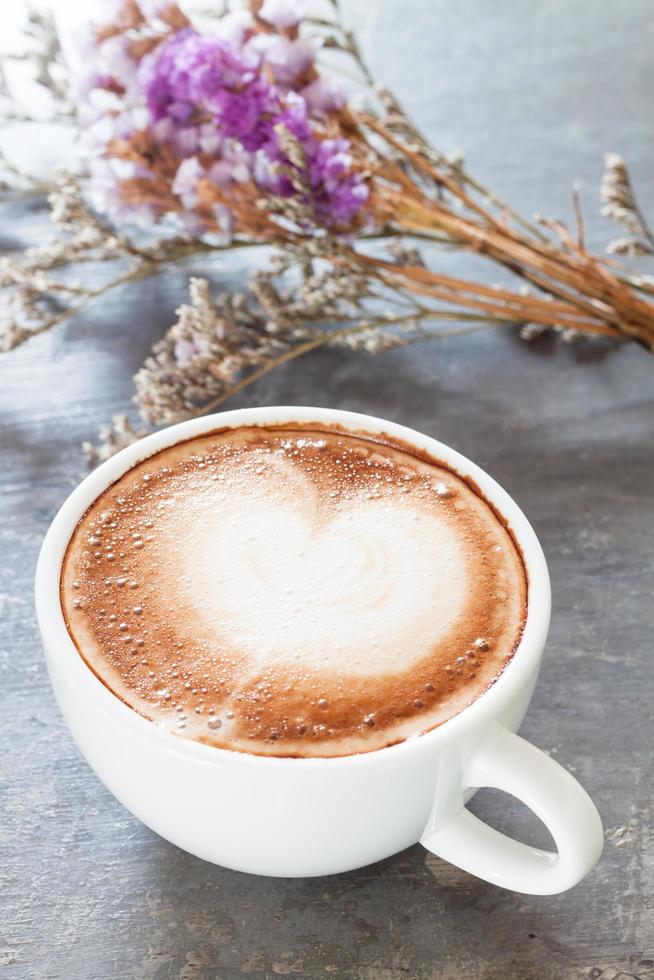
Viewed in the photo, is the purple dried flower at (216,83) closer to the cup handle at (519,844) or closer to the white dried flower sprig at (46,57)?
the white dried flower sprig at (46,57)

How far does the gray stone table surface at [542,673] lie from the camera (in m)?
0.81

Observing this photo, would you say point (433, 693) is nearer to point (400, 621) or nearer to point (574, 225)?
point (400, 621)

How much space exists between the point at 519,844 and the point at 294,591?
245 millimetres

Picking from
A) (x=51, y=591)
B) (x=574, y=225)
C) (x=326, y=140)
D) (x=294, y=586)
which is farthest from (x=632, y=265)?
(x=51, y=591)

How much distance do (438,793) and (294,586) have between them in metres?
0.19

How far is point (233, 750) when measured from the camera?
2.34ft

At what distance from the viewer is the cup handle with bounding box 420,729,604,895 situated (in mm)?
704

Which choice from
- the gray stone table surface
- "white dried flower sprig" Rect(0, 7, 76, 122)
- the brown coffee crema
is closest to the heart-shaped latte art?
the brown coffee crema

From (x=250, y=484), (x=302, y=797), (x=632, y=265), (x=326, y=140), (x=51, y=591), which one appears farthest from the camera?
(x=632, y=265)

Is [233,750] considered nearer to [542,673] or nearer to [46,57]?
[542,673]

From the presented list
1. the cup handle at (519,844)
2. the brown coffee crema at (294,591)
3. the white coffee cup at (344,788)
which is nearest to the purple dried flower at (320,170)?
the brown coffee crema at (294,591)

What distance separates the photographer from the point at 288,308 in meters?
1.31

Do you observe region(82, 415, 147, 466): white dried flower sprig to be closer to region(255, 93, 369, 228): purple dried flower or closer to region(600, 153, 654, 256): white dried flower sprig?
region(255, 93, 369, 228): purple dried flower

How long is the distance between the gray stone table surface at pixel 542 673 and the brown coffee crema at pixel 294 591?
7.2 inches
